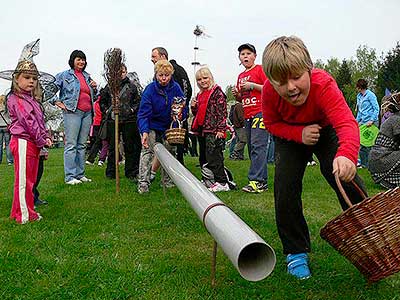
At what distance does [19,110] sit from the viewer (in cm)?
512

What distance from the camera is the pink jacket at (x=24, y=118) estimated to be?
5.14 m

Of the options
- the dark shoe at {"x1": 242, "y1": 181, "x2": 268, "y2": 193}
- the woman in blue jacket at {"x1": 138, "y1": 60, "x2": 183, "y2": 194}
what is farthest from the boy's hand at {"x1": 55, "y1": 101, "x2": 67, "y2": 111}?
the dark shoe at {"x1": 242, "y1": 181, "x2": 268, "y2": 193}

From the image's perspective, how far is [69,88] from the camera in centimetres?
811

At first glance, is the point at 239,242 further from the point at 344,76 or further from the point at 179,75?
the point at 344,76

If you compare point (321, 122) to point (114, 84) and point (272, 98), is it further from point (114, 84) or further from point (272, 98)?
point (114, 84)

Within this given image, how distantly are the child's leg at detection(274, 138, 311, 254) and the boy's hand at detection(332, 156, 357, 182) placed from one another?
0.76 metres

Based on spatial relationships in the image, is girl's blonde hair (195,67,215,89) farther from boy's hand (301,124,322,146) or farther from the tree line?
the tree line

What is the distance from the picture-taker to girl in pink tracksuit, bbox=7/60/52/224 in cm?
516

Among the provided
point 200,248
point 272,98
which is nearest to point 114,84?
point 200,248

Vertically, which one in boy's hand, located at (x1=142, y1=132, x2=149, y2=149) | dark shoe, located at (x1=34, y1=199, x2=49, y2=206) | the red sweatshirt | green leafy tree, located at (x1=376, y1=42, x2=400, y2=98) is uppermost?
green leafy tree, located at (x1=376, y1=42, x2=400, y2=98)

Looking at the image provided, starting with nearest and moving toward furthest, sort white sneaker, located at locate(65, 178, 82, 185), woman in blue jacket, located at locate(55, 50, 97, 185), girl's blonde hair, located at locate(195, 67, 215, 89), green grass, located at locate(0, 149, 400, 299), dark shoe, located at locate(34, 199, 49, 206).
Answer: green grass, located at locate(0, 149, 400, 299), dark shoe, located at locate(34, 199, 49, 206), girl's blonde hair, located at locate(195, 67, 215, 89), woman in blue jacket, located at locate(55, 50, 97, 185), white sneaker, located at locate(65, 178, 82, 185)

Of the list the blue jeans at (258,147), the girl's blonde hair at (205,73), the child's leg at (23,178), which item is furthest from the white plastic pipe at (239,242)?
the girl's blonde hair at (205,73)

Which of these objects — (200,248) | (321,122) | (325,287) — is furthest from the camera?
(200,248)

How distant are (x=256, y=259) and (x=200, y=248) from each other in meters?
1.64
